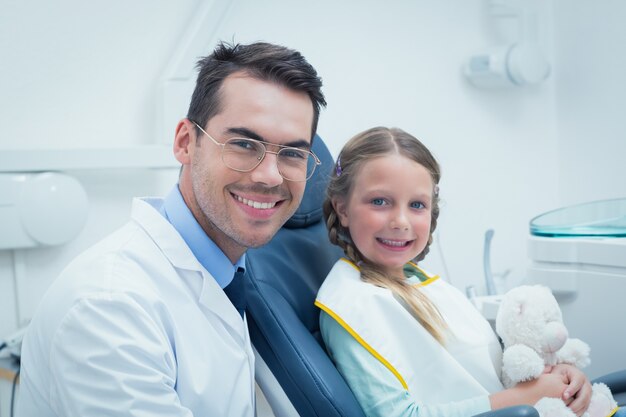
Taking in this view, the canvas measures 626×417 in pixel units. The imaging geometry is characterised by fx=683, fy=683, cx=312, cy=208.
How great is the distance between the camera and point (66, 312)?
3.11ft

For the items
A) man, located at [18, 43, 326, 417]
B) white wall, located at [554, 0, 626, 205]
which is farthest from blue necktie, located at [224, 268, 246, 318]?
white wall, located at [554, 0, 626, 205]

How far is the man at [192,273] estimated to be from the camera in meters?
0.93

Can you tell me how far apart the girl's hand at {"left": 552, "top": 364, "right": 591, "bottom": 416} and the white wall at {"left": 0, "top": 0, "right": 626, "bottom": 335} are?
3.38 ft

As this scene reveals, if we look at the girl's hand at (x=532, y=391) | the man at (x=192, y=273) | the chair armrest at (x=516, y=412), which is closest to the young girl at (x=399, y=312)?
the girl's hand at (x=532, y=391)

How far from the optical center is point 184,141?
1.24 metres

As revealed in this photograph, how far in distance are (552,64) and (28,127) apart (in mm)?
2163

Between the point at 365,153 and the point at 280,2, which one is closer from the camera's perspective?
the point at 365,153

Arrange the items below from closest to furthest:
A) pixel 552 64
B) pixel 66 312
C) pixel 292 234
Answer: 1. pixel 66 312
2. pixel 292 234
3. pixel 552 64

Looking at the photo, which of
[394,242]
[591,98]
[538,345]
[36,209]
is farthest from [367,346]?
[591,98]

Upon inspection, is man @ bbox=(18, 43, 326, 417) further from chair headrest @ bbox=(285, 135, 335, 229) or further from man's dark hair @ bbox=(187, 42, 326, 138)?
chair headrest @ bbox=(285, 135, 335, 229)

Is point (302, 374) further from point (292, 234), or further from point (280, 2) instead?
point (280, 2)

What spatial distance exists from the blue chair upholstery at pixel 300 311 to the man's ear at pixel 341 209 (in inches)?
2.3

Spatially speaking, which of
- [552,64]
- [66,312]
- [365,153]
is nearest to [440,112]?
[552,64]

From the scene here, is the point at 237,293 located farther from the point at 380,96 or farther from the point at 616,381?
the point at 380,96
